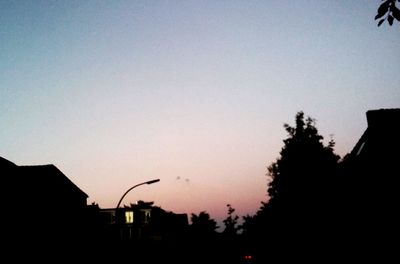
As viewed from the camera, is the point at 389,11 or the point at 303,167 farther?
the point at 303,167

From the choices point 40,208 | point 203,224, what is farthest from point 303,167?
point 203,224

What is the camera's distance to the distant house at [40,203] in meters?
23.1

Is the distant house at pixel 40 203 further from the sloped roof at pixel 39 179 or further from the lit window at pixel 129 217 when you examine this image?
the lit window at pixel 129 217

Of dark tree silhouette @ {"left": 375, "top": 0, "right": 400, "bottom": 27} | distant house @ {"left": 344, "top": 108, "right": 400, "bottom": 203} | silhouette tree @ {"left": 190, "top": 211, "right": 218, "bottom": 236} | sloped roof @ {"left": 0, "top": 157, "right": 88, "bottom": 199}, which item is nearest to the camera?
dark tree silhouette @ {"left": 375, "top": 0, "right": 400, "bottom": 27}

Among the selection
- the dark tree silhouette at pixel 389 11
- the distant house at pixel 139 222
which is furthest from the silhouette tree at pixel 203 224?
the dark tree silhouette at pixel 389 11

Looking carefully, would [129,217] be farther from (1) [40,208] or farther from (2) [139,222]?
(1) [40,208]

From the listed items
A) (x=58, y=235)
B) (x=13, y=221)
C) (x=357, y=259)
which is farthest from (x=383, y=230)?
(x=58, y=235)

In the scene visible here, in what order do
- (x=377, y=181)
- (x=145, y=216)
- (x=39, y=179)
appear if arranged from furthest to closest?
(x=145, y=216) → (x=39, y=179) → (x=377, y=181)

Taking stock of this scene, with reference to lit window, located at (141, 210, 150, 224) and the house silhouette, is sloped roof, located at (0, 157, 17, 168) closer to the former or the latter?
the house silhouette

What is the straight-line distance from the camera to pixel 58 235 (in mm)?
27609

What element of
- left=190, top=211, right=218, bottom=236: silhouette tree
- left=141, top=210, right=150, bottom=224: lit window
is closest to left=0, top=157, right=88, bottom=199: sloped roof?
left=141, top=210, right=150, bottom=224: lit window

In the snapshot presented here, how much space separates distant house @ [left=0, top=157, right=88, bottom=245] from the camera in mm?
23125

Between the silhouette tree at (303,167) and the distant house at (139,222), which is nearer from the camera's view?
the silhouette tree at (303,167)

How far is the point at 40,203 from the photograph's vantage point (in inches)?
1053
